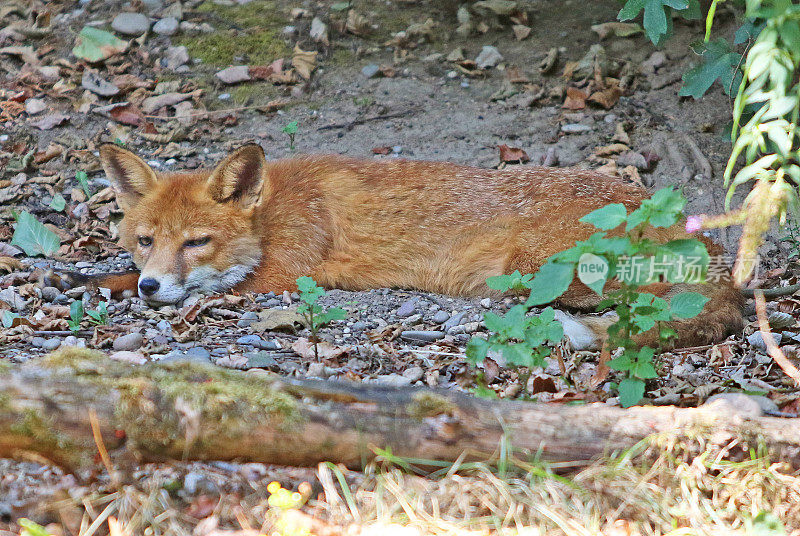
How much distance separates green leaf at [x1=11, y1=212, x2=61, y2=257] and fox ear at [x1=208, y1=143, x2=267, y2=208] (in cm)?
132

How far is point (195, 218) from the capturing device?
16.3 ft

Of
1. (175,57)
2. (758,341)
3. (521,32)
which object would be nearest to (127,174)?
(175,57)

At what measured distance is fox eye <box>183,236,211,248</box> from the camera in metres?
4.99

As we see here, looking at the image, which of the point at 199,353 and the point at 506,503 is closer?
the point at 506,503

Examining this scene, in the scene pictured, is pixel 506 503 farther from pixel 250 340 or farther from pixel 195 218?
pixel 195 218

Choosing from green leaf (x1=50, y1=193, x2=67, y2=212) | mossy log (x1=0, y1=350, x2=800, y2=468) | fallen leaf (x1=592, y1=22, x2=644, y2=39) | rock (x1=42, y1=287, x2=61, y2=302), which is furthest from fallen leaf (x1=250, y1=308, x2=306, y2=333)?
fallen leaf (x1=592, y1=22, x2=644, y2=39)

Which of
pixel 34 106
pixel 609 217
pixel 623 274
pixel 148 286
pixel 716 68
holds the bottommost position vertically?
pixel 148 286

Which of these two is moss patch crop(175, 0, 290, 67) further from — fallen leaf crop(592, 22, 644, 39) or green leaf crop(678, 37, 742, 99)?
green leaf crop(678, 37, 742, 99)

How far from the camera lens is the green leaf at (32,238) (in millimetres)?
5285

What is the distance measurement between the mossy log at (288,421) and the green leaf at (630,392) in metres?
0.35

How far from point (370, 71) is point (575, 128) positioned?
2176 mm

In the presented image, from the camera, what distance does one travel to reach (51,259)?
5.33 m

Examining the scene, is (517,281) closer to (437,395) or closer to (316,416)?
(437,395)

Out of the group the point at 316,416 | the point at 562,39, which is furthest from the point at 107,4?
the point at 316,416
